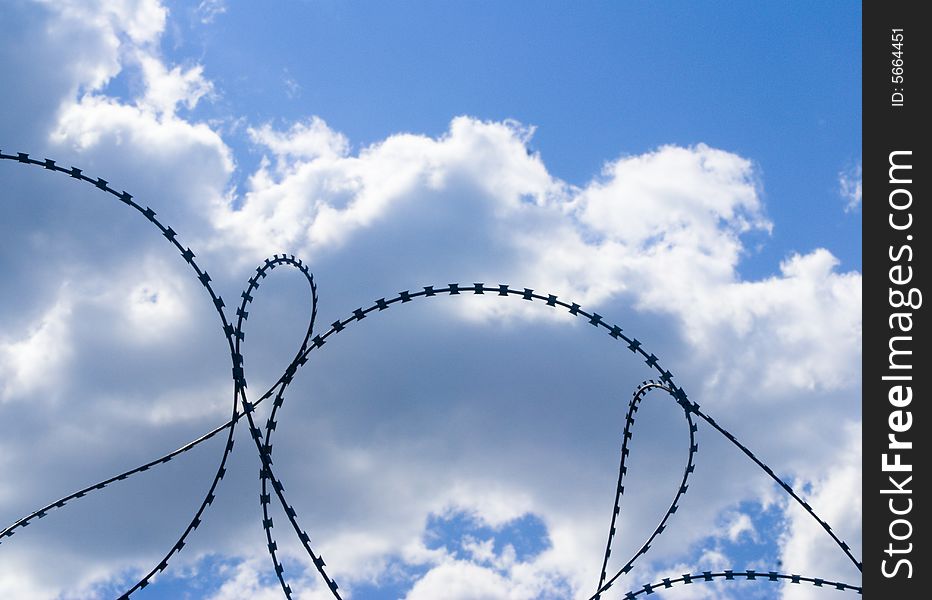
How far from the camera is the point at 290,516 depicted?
37.1ft

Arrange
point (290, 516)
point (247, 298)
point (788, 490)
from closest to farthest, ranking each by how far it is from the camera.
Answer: point (290, 516) → point (788, 490) → point (247, 298)

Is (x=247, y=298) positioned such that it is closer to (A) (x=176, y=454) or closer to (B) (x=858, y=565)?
(A) (x=176, y=454)

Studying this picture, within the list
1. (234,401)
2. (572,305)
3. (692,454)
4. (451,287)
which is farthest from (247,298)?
(692,454)

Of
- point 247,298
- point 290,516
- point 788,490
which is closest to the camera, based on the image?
point 290,516

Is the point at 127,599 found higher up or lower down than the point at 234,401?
lower down

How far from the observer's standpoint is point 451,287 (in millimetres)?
11562

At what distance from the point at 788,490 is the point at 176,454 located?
8687mm
